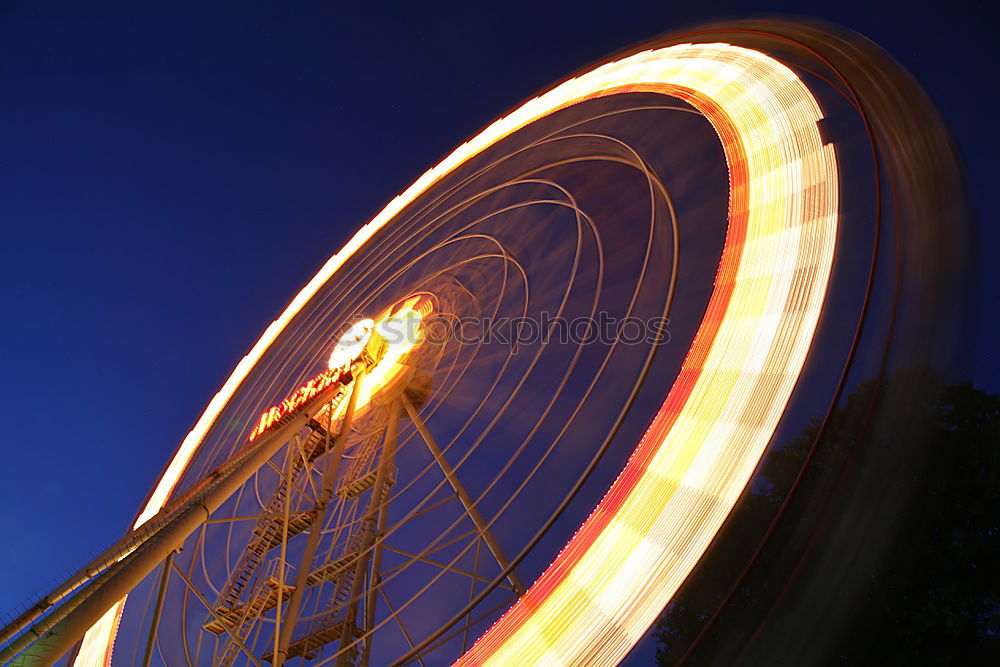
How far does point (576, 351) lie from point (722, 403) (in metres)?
7.34

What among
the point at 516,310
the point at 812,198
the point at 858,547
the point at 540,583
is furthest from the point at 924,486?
the point at 516,310

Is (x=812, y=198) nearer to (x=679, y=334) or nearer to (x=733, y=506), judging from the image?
(x=679, y=334)

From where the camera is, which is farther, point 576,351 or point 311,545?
point 576,351

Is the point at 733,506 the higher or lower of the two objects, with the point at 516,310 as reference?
lower

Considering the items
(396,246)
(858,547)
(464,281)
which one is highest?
(396,246)

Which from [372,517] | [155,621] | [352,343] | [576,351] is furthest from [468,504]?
[352,343]

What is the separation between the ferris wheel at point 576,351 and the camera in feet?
19.2

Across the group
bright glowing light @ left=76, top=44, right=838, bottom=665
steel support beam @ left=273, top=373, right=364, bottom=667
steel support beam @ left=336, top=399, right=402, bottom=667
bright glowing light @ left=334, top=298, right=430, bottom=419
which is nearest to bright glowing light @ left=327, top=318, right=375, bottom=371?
bright glowing light @ left=334, top=298, right=430, bottom=419

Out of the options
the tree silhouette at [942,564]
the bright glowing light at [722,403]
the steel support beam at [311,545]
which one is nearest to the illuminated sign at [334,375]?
the steel support beam at [311,545]

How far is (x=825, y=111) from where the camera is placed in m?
8.06

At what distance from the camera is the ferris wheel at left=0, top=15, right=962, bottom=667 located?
5859 mm

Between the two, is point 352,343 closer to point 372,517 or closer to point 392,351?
point 392,351

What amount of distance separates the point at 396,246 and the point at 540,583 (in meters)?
12.8

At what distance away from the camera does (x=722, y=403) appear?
6191 mm
